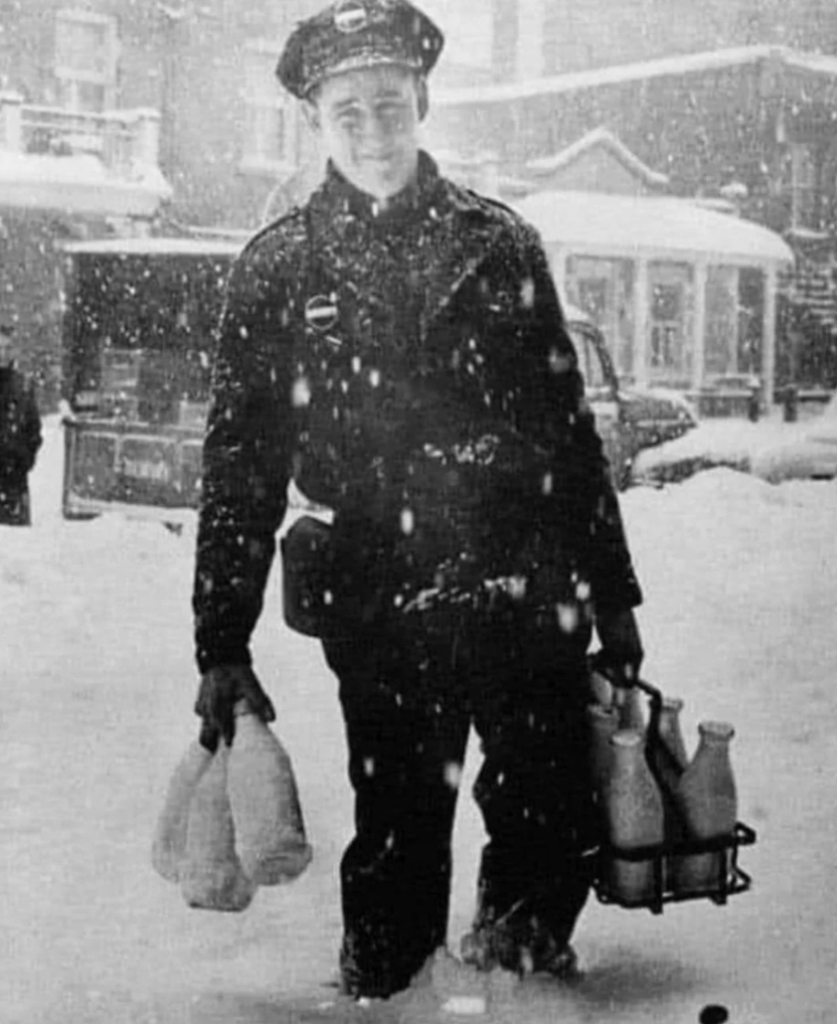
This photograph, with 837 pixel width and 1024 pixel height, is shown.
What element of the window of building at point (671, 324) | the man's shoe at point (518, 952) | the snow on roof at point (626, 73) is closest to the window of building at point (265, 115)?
the snow on roof at point (626, 73)

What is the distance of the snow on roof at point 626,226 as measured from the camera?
239cm

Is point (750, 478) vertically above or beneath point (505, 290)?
beneath

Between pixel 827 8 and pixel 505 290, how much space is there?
84 cm

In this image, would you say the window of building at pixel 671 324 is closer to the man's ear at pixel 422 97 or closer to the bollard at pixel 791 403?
the bollard at pixel 791 403

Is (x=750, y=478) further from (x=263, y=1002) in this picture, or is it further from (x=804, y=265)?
(x=263, y=1002)

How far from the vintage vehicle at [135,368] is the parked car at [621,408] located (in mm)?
519

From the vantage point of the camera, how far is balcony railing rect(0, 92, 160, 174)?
7.51 ft

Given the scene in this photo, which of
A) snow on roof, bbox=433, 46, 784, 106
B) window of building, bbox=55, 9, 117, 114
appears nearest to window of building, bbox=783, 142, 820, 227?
snow on roof, bbox=433, 46, 784, 106

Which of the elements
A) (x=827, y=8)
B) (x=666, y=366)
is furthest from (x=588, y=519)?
(x=827, y=8)

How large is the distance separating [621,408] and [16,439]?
2.77ft

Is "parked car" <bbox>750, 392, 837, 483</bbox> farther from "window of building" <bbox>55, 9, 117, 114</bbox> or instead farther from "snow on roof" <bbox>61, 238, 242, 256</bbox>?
"window of building" <bbox>55, 9, 117, 114</bbox>

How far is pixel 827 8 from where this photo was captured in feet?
8.93

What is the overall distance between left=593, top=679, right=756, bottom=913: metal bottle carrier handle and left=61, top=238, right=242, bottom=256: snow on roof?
0.80 m

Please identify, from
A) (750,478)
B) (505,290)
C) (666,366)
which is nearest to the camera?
(505,290)
